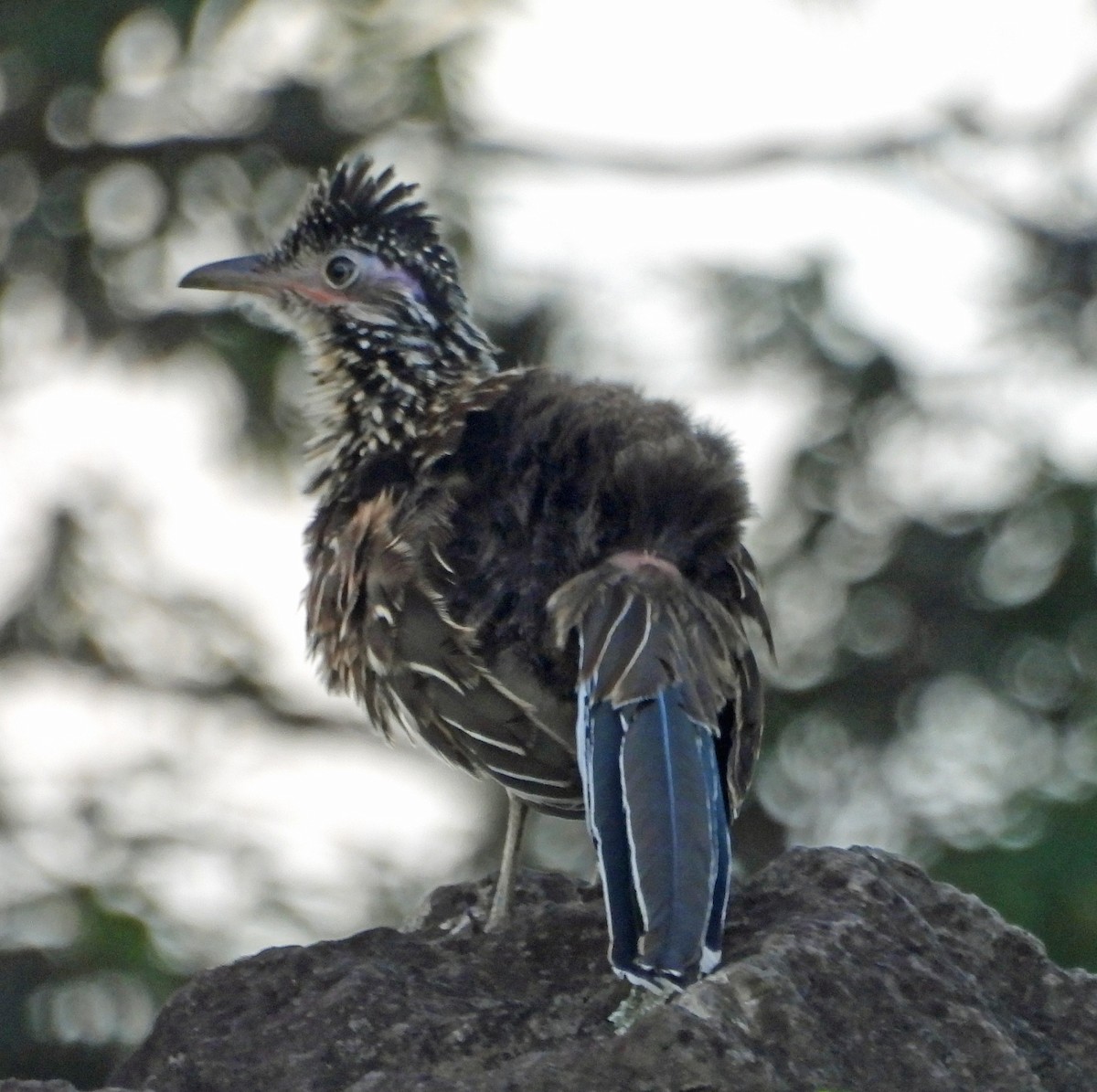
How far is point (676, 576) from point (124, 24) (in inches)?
179

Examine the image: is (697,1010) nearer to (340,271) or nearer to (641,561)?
(641,561)

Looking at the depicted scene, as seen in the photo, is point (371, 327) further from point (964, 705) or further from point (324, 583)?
point (964, 705)

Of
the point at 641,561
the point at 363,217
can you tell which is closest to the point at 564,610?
the point at 641,561

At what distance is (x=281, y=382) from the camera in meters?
9.30

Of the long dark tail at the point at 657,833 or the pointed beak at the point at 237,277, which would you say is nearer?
the long dark tail at the point at 657,833

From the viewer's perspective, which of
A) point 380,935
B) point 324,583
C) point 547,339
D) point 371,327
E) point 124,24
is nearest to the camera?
point 380,935

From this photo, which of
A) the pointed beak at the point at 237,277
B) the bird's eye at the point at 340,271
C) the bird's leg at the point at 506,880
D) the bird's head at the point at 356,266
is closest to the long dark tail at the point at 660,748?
the bird's leg at the point at 506,880

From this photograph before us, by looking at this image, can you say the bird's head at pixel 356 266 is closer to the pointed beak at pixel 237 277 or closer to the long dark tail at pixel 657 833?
the pointed beak at pixel 237 277

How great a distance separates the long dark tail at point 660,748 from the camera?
4352 millimetres

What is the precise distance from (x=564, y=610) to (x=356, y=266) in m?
2.02

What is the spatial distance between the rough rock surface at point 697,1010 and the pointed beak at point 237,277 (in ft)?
7.74

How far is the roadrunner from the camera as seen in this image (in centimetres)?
453

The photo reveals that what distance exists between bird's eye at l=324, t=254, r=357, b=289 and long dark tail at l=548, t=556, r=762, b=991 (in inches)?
74.7

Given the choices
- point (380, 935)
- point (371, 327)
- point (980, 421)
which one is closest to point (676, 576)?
point (380, 935)
